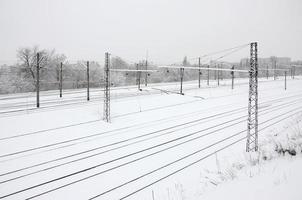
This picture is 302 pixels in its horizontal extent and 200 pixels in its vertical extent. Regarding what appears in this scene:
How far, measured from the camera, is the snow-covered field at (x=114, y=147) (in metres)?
12.4

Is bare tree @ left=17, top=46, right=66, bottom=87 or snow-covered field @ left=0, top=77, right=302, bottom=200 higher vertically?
bare tree @ left=17, top=46, right=66, bottom=87

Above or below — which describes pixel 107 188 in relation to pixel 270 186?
below

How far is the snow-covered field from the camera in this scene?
12.4 meters

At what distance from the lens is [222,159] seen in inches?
647

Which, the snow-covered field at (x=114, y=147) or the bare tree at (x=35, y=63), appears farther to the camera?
the bare tree at (x=35, y=63)

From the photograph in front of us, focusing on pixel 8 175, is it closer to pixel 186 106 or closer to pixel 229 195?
pixel 229 195

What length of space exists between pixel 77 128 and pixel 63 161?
25.3 ft

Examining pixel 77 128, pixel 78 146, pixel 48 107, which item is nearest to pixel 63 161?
pixel 78 146

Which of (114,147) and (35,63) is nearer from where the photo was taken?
(114,147)

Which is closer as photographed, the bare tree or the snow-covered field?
the snow-covered field

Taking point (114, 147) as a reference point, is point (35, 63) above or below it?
above

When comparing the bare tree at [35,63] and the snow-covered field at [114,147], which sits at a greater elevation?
the bare tree at [35,63]

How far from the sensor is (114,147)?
1830 centimetres

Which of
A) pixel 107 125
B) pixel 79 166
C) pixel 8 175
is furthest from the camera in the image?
pixel 107 125
